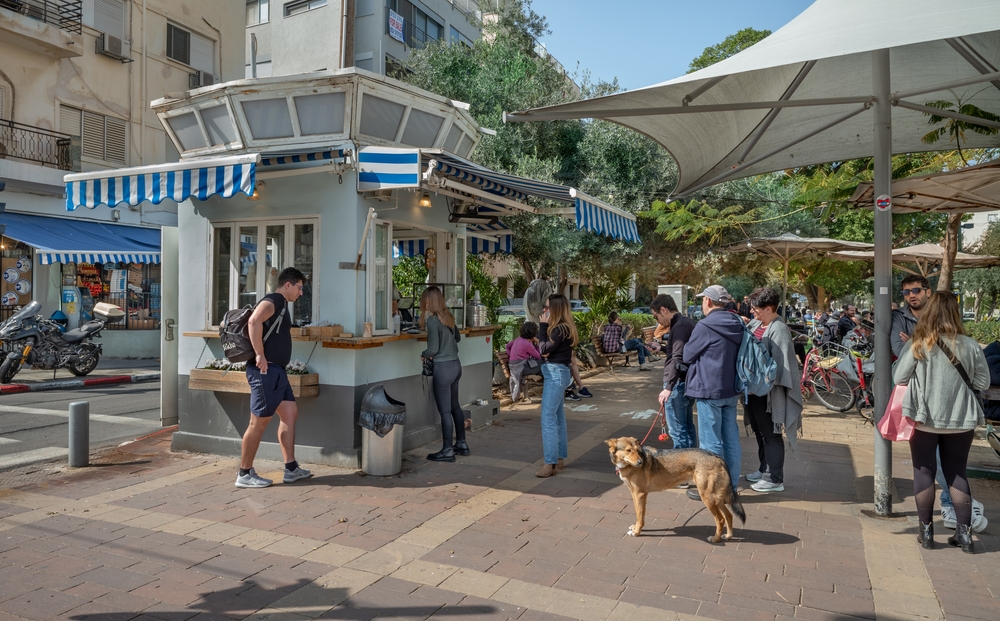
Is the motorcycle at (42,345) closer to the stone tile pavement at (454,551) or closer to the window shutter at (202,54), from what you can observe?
the stone tile pavement at (454,551)

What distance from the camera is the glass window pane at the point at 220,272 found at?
7406 mm

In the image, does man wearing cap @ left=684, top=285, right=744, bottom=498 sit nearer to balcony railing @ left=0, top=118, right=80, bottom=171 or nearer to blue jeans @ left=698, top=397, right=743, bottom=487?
blue jeans @ left=698, top=397, right=743, bottom=487

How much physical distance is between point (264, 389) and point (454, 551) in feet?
7.79

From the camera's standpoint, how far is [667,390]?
6.12 meters

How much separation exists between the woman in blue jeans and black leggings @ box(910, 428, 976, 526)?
284 cm

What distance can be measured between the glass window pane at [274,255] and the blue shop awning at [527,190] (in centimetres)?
189

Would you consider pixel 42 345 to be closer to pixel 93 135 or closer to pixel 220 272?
pixel 93 135

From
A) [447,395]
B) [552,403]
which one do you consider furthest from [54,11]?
[552,403]

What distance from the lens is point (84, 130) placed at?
1806 cm

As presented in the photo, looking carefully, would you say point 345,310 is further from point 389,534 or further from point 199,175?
point 389,534

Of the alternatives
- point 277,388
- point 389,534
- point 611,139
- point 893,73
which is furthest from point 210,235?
point 611,139

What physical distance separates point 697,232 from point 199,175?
943 centimetres

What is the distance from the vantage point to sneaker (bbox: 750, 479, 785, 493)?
6.08 meters

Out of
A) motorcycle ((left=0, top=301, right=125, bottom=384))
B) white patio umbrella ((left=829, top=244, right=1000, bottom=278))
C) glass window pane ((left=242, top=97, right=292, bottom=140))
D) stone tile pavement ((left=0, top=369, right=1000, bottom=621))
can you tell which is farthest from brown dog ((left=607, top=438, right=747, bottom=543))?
motorcycle ((left=0, top=301, right=125, bottom=384))
